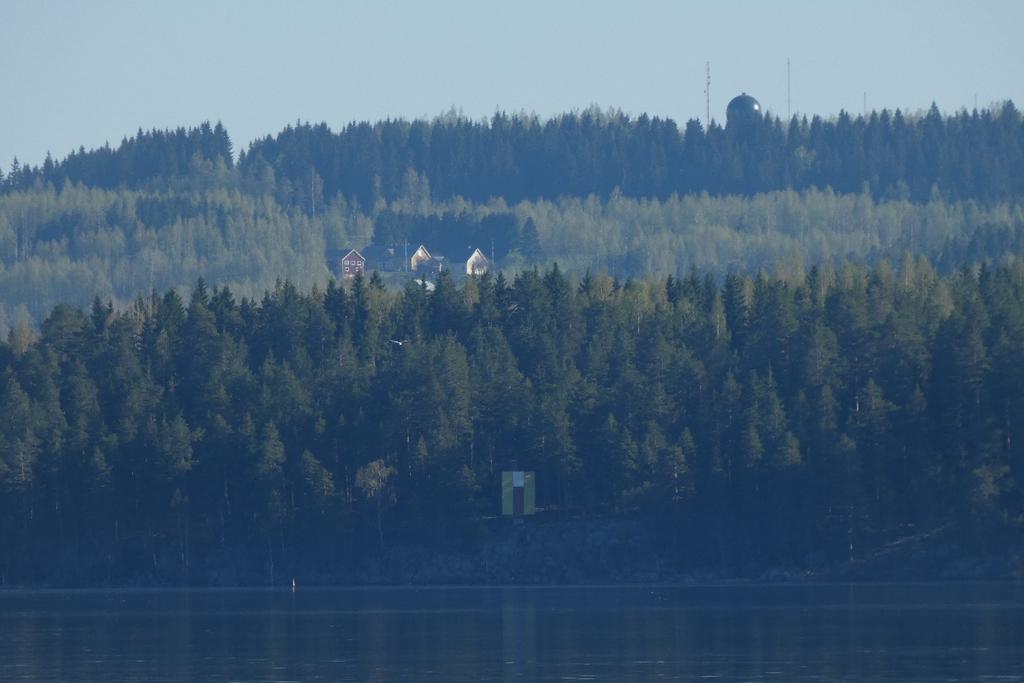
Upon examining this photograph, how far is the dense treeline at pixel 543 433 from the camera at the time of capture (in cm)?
11606

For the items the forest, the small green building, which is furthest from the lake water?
the small green building

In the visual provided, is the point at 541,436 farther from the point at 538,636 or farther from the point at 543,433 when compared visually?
the point at 538,636

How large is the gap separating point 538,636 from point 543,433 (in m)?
45.2

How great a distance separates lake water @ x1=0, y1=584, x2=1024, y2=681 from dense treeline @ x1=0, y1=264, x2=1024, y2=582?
28.5 ft

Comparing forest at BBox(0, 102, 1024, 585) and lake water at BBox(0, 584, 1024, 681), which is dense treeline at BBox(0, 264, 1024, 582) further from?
lake water at BBox(0, 584, 1024, 681)

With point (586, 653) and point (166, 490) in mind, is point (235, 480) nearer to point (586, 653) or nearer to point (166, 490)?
point (166, 490)

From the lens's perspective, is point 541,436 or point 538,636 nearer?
point 538,636

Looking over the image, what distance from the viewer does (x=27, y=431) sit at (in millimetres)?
126812

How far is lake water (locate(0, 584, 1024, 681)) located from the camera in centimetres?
6475

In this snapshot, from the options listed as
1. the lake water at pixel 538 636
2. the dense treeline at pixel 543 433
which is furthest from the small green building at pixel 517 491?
the lake water at pixel 538 636

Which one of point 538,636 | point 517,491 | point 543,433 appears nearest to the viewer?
point 538,636

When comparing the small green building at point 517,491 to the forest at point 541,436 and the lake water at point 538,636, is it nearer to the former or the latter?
the forest at point 541,436

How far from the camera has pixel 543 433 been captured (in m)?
123

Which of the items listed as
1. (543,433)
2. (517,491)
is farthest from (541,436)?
(517,491)
